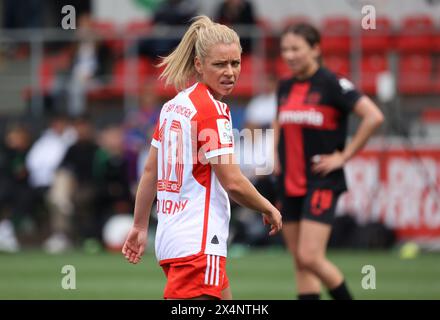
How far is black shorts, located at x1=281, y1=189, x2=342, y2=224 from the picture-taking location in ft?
31.3

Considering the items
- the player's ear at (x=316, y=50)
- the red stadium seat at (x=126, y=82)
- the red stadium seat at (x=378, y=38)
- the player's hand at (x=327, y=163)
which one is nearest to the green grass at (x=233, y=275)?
the player's hand at (x=327, y=163)

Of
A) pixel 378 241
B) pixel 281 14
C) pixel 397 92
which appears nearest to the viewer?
pixel 378 241

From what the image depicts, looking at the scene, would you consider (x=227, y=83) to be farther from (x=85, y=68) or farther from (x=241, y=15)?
(x=85, y=68)

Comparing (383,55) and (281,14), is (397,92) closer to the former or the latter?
(383,55)

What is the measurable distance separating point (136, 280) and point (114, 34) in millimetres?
8347

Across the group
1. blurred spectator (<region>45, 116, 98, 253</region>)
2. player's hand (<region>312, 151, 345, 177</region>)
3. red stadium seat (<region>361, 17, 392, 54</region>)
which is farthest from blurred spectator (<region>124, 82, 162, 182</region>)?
player's hand (<region>312, 151, 345, 177</region>)

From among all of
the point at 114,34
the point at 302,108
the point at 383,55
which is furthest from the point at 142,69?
the point at 302,108

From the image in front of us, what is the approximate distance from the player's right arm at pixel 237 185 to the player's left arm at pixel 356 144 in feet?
11.7

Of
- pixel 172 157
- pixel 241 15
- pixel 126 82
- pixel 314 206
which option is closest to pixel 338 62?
pixel 241 15

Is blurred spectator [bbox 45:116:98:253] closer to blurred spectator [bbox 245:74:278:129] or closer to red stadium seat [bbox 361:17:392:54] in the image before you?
blurred spectator [bbox 245:74:278:129]

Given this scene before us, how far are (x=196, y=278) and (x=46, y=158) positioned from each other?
1336 centimetres

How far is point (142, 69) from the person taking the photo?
20734 mm

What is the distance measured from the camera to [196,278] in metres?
6.06
